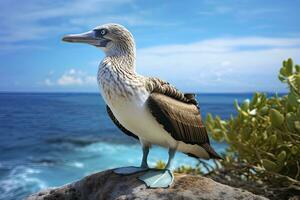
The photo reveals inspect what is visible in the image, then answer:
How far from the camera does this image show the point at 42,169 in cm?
1374

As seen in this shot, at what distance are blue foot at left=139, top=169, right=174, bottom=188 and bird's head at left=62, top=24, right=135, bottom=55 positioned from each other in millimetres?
1002

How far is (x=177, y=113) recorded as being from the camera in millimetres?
3312

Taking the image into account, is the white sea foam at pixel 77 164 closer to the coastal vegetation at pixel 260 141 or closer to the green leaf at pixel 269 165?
the coastal vegetation at pixel 260 141

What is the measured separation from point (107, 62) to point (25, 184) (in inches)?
368

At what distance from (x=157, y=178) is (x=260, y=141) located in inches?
70.0

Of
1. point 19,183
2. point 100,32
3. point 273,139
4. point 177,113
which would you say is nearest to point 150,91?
point 177,113

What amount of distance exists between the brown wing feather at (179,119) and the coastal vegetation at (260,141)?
921 mm

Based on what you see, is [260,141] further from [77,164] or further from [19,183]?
[77,164]

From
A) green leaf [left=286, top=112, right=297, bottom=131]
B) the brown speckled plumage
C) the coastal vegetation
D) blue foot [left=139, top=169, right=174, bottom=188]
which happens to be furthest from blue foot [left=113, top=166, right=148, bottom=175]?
green leaf [left=286, top=112, right=297, bottom=131]

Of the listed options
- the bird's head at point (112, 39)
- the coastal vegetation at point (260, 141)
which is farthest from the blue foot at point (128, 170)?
the coastal vegetation at point (260, 141)

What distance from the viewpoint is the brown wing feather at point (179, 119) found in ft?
10.4

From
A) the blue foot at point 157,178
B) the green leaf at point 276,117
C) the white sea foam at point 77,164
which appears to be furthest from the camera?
the white sea foam at point 77,164

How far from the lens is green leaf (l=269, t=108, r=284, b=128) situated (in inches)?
152

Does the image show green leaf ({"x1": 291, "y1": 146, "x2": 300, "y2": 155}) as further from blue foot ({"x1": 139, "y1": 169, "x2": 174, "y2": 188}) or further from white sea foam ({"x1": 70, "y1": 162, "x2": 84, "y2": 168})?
white sea foam ({"x1": 70, "y1": 162, "x2": 84, "y2": 168})
